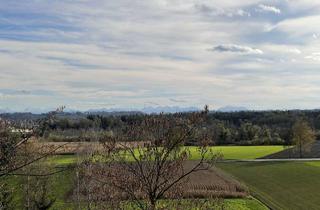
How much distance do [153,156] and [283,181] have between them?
53983mm

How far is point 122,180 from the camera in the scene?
12383mm

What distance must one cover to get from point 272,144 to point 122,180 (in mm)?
114274

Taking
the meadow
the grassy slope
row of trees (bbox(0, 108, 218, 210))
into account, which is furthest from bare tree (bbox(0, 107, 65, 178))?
the grassy slope

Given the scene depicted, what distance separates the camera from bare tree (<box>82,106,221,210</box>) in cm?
1162

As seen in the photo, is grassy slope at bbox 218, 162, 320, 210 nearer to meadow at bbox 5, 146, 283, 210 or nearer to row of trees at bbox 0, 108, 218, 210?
meadow at bbox 5, 146, 283, 210

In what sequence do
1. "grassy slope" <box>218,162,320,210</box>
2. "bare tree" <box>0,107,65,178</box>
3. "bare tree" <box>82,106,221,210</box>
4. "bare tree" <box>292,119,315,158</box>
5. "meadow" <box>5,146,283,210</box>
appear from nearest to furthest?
"bare tree" <box>0,107,65,178</box> < "bare tree" <box>82,106,221,210</box> < "meadow" <box>5,146,283,210</box> < "grassy slope" <box>218,162,320,210</box> < "bare tree" <box>292,119,315,158</box>

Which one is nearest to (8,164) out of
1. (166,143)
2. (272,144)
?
(166,143)

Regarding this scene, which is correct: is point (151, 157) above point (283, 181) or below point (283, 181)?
above

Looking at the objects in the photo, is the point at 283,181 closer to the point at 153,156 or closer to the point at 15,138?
the point at 153,156

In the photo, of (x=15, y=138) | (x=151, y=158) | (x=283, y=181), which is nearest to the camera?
(x=15, y=138)

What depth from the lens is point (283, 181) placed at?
6284cm

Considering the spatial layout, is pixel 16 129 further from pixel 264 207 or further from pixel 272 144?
pixel 272 144

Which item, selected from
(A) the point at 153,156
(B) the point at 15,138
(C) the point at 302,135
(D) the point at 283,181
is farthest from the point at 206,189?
(B) the point at 15,138

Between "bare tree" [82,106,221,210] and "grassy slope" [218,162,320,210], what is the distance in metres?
36.4
